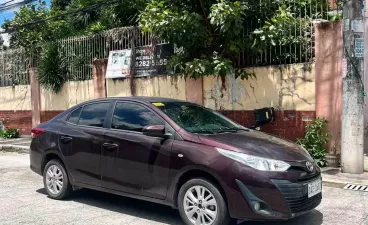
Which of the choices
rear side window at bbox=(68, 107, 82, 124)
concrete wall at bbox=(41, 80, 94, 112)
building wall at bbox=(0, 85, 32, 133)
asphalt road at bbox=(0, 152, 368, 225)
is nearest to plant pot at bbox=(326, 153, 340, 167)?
asphalt road at bbox=(0, 152, 368, 225)

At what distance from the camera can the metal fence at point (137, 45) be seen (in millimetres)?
8672

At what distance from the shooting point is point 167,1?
9.19 m

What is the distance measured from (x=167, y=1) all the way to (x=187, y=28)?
3.10ft

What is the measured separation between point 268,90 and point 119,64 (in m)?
5.00

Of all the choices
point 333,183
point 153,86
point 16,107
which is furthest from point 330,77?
point 16,107

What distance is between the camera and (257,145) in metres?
4.75

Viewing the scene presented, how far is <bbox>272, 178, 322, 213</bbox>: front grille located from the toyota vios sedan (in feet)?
0.04

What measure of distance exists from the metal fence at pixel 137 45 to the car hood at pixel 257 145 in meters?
4.02

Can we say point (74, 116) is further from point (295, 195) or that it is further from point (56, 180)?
point (295, 195)

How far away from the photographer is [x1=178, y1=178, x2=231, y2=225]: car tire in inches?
177

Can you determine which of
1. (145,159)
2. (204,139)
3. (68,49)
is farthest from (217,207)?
(68,49)

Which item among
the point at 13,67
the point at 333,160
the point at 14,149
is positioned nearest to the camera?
the point at 333,160

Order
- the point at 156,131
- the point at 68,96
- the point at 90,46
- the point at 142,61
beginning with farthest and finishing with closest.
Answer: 1. the point at 68,96
2. the point at 90,46
3. the point at 142,61
4. the point at 156,131

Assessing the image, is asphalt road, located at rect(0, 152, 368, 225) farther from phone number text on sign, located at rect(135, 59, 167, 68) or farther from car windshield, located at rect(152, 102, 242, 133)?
phone number text on sign, located at rect(135, 59, 167, 68)
